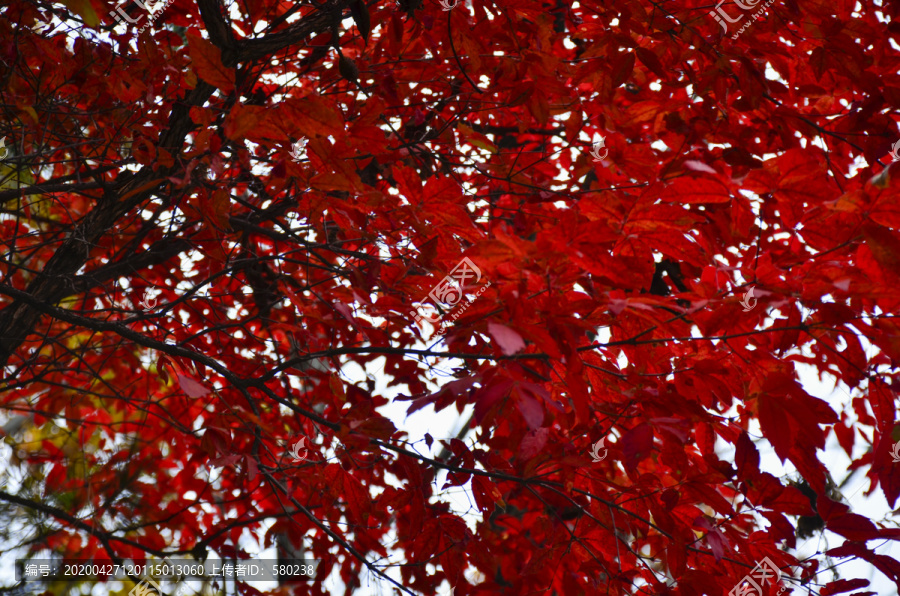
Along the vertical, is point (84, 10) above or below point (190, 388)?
above

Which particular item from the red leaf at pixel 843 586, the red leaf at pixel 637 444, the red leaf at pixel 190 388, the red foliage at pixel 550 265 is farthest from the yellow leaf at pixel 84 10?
the red leaf at pixel 843 586

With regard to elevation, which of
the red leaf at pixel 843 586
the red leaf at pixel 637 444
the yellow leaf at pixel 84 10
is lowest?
the red leaf at pixel 843 586

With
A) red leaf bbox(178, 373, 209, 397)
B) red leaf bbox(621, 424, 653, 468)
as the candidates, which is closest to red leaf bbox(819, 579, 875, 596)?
red leaf bbox(621, 424, 653, 468)

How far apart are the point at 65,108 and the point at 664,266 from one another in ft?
9.35

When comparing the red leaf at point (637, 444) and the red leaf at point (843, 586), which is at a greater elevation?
A: the red leaf at point (637, 444)

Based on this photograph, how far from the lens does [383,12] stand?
204 cm

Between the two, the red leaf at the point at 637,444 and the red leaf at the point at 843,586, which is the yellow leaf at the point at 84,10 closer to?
the red leaf at the point at 637,444

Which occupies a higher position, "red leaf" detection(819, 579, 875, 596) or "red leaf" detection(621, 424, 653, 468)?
"red leaf" detection(621, 424, 653, 468)

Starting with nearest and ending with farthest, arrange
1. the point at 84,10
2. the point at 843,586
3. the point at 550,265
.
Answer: the point at 84,10
the point at 550,265
the point at 843,586

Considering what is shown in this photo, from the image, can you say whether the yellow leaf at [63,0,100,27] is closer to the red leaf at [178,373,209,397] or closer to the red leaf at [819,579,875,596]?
the red leaf at [178,373,209,397]

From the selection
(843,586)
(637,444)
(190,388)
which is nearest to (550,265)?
(637,444)

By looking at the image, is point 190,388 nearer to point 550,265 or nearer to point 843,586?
point 550,265

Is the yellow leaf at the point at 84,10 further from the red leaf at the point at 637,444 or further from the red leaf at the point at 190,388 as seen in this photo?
the red leaf at the point at 637,444

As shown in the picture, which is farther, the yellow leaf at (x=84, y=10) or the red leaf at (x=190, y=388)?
the red leaf at (x=190, y=388)
